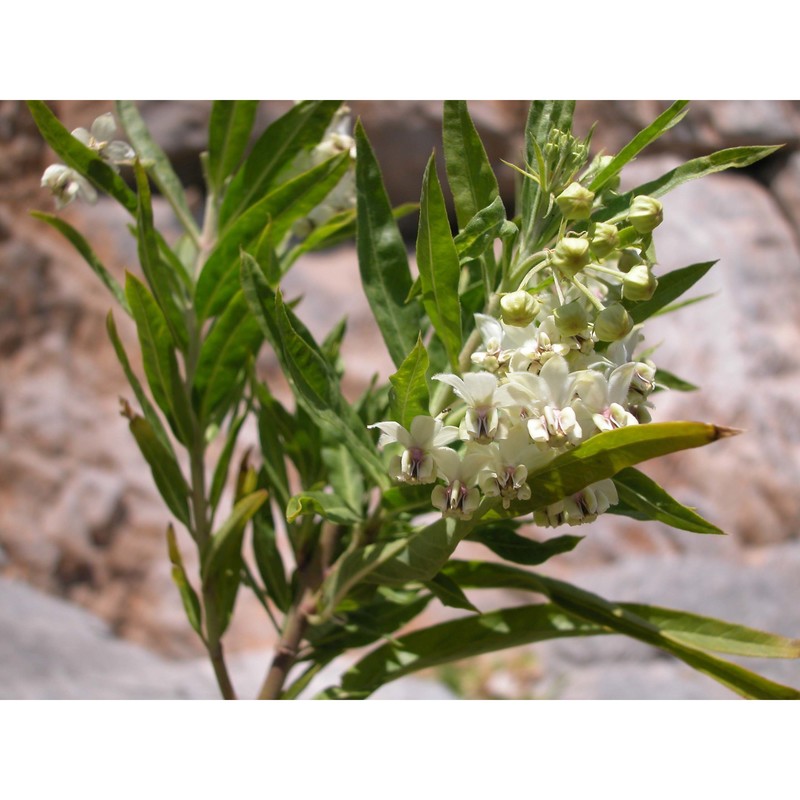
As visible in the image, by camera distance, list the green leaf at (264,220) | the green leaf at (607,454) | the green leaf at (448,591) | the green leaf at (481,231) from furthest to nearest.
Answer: the green leaf at (264,220) < the green leaf at (448,591) < the green leaf at (481,231) < the green leaf at (607,454)

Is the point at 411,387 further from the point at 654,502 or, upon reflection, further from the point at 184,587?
the point at 184,587

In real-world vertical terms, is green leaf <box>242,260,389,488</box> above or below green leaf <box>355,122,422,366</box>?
below

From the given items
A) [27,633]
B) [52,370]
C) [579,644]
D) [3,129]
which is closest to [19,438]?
[52,370]

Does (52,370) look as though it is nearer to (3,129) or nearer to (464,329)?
(3,129)

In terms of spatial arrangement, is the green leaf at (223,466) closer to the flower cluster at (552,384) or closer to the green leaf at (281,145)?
the green leaf at (281,145)

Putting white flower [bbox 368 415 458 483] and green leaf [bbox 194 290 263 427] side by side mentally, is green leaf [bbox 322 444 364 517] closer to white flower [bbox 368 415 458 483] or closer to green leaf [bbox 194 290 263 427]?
green leaf [bbox 194 290 263 427]

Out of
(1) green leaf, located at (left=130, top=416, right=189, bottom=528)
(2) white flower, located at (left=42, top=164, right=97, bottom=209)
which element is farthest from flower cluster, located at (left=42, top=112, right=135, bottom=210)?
(1) green leaf, located at (left=130, top=416, right=189, bottom=528)

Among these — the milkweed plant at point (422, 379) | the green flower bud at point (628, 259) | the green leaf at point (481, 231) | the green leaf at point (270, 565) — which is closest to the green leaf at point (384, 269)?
the milkweed plant at point (422, 379)

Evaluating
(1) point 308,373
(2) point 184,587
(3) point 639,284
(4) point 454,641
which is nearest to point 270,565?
(2) point 184,587
